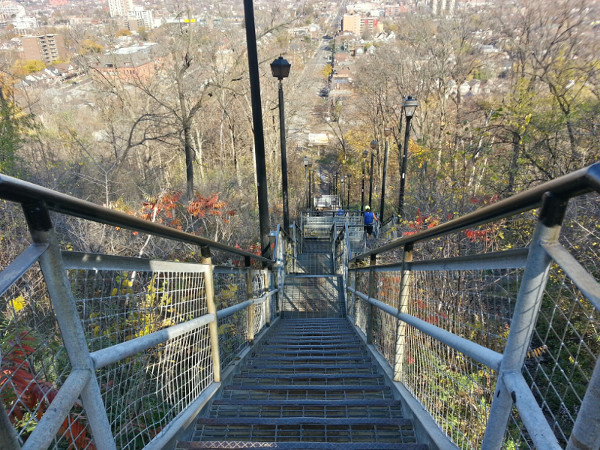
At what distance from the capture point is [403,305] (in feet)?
9.61

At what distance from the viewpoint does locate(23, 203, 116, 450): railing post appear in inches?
46.3

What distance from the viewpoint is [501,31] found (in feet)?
52.6

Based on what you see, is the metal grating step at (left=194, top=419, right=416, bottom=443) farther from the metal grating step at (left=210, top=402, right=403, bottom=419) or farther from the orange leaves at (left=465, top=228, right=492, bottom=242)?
the orange leaves at (left=465, top=228, right=492, bottom=242)

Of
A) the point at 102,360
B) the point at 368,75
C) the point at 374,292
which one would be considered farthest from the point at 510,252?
the point at 368,75

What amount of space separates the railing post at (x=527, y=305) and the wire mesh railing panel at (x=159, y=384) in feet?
5.74

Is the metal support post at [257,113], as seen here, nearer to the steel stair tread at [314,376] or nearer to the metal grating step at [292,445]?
the steel stair tread at [314,376]

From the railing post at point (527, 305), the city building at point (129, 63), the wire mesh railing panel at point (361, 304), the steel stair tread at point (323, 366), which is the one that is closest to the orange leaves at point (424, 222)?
the wire mesh railing panel at point (361, 304)

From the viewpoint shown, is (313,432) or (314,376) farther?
(314,376)

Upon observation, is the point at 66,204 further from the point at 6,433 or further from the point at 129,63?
the point at 129,63

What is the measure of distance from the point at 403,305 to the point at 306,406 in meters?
1.09

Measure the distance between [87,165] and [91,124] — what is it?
11596 millimetres

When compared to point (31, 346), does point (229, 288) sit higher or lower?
lower

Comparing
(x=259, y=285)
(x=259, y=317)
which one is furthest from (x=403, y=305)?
(x=259, y=285)

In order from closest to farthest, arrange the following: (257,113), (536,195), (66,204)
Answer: (536,195)
(66,204)
(257,113)
